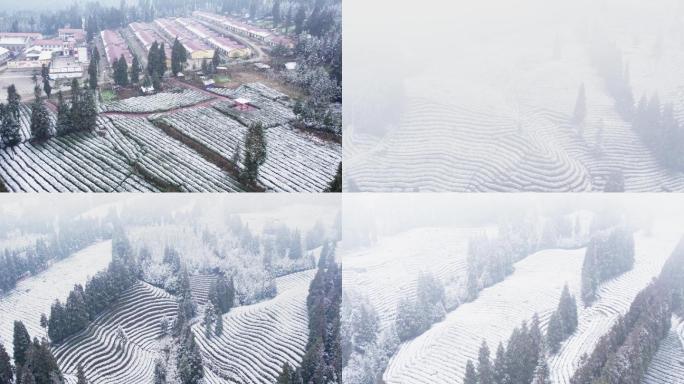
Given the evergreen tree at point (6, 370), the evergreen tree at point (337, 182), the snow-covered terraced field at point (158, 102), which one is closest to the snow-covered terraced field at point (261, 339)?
the evergreen tree at point (337, 182)

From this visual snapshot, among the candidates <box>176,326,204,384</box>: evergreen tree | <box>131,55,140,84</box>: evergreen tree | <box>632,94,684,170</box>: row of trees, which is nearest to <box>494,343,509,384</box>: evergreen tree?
<box>632,94,684,170</box>: row of trees

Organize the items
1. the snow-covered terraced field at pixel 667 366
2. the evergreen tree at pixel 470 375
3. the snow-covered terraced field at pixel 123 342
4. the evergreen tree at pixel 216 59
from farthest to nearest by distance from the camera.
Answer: the evergreen tree at pixel 216 59 → the snow-covered terraced field at pixel 123 342 → the evergreen tree at pixel 470 375 → the snow-covered terraced field at pixel 667 366

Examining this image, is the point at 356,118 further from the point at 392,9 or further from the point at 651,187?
the point at 651,187

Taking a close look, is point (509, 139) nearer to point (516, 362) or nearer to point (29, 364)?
point (516, 362)

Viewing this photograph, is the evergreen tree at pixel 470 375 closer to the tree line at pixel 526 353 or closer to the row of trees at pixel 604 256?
the tree line at pixel 526 353

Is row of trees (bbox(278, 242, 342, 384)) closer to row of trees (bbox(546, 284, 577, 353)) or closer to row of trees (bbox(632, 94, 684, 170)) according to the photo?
row of trees (bbox(546, 284, 577, 353))

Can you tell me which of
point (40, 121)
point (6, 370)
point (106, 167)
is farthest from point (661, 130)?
point (6, 370)

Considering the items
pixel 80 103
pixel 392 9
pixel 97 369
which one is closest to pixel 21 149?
pixel 80 103
